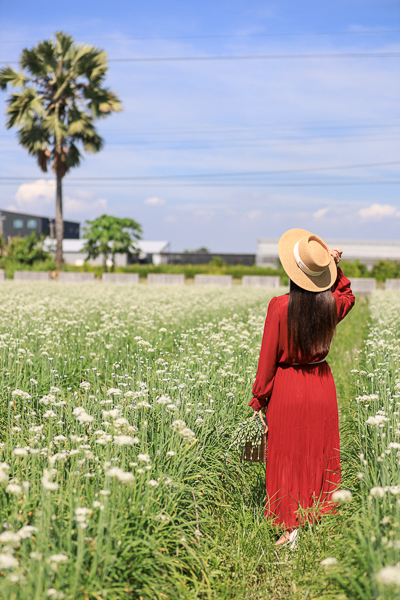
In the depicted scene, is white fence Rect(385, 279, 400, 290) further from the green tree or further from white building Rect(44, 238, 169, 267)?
white building Rect(44, 238, 169, 267)

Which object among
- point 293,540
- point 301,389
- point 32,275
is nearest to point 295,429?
point 301,389

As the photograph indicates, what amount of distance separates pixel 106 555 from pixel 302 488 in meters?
1.58

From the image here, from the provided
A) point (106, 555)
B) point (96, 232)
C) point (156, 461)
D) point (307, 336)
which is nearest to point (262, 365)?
point (307, 336)

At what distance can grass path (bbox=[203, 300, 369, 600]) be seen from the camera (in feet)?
8.67

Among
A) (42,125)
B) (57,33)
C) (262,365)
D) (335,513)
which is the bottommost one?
(335,513)

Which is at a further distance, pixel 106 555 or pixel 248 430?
pixel 248 430

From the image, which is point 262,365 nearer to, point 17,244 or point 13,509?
point 13,509

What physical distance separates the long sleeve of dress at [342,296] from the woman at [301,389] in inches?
0.9

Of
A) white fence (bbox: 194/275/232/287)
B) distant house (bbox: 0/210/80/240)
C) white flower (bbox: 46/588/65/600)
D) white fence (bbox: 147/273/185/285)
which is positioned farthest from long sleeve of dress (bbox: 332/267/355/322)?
distant house (bbox: 0/210/80/240)

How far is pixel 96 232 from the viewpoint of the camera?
130 feet

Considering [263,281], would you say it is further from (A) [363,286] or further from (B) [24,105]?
(B) [24,105]

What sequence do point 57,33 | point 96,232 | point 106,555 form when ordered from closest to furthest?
1. point 106,555
2. point 57,33
3. point 96,232

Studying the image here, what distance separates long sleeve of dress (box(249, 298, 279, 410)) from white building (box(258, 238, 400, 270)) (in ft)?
159

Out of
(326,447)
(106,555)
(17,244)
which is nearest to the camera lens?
(106,555)
